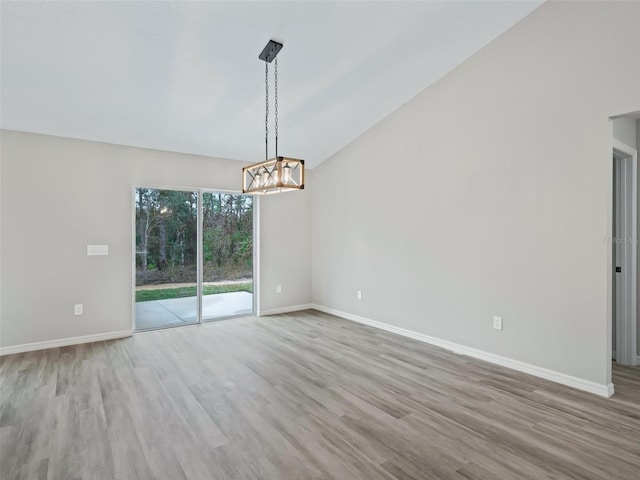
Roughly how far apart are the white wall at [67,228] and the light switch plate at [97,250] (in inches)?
2.5

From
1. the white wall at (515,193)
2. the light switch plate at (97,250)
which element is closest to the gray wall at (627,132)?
the white wall at (515,193)

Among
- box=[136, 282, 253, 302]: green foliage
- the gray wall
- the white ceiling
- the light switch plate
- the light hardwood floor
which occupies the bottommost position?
the light hardwood floor

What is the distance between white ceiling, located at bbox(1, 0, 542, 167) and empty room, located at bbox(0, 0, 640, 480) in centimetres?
3

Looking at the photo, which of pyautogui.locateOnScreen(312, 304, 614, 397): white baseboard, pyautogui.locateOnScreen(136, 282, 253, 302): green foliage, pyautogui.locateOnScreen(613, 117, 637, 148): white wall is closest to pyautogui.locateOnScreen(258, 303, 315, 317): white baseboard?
pyautogui.locateOnScreen(136, 282, 253, 302): green foliage

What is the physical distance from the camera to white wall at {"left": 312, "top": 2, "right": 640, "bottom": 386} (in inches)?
118

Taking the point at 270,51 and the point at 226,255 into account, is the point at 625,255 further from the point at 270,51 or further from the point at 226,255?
the point at 226,255

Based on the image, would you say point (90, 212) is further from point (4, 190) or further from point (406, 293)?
point (406, 293)

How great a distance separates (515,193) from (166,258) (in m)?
4.66

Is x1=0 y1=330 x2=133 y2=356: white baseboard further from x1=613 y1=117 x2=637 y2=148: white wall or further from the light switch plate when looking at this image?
x1=613 y1=117 x2=637 y2=148: white wall

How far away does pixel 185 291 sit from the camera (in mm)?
5367

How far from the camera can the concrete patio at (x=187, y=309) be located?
201 inches

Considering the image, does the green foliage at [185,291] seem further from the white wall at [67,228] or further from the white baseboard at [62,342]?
the white baseboard at [62,342]

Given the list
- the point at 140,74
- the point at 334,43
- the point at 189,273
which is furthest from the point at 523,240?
the point at 189,273

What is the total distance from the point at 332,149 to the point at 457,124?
225 centimetres
